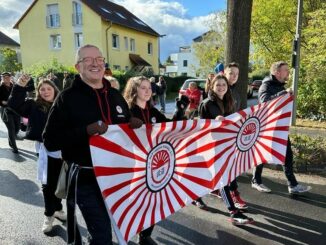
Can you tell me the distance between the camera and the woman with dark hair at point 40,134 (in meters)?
4.36

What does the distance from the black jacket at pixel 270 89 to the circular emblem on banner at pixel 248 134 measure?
2.22 ft

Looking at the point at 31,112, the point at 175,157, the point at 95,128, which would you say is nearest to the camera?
the point at 95,128

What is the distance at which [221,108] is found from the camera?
454 cm

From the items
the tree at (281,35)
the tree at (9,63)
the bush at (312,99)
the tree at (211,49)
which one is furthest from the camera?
Answer: the tree at (9,63)

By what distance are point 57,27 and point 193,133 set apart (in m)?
35.7

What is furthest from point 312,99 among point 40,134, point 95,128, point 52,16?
point 52,16

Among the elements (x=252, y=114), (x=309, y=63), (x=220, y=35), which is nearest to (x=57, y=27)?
(x=220, y=35)

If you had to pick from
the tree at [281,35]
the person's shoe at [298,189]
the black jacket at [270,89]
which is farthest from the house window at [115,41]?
the person's shoe at [298,189]

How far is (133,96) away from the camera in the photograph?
3934 mm

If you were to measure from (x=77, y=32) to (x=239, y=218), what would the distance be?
110 ft

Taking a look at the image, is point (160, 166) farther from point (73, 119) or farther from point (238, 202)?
point (238, 202)

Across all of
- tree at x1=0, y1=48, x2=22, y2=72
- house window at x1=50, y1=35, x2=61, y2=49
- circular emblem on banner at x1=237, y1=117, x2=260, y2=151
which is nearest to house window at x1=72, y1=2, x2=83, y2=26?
house window at x1=50, y1=35, x2=61, y2=49

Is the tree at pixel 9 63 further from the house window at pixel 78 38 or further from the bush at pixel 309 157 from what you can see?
the bush at pixel 309 157

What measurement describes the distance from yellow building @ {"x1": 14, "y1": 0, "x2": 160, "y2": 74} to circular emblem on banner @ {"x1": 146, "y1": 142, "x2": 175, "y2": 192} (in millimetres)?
31211
